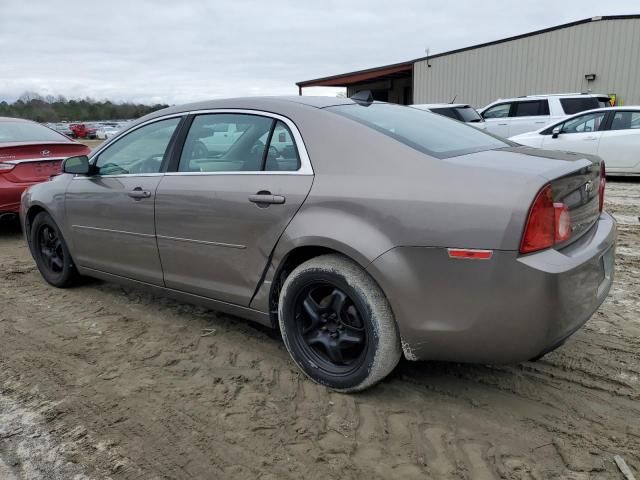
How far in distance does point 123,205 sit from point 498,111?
40.5 ft

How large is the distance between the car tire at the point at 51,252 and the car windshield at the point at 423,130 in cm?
278

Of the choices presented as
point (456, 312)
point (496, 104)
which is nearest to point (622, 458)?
point (456, 312)

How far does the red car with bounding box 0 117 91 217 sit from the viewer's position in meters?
6.24

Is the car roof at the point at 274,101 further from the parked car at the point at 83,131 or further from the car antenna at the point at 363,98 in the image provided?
the parked car at the point at 83,131

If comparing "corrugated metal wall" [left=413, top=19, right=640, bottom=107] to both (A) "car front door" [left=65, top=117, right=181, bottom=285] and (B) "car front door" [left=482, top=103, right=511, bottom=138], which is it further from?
(A) "car front door" [left=65, top=117, right=181, bottom=285]

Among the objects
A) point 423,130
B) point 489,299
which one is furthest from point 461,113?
point 489,299

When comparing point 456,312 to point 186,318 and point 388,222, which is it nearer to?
point 388,222

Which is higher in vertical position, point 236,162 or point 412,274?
point 236,162

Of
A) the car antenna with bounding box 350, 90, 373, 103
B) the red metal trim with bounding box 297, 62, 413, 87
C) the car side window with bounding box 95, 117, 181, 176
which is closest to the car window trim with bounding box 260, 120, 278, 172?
the car antenna with bounding box 350, 90, 373, 103

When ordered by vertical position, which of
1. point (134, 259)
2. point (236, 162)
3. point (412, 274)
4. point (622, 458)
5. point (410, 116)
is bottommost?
point (622, 458)

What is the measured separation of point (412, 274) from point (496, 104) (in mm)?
12879

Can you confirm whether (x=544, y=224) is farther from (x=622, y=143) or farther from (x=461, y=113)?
(x=461, y=113)

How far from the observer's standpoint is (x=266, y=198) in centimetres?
287

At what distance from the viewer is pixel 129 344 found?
349 centimetres
